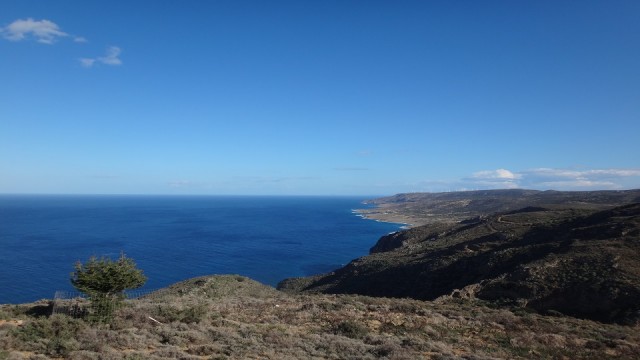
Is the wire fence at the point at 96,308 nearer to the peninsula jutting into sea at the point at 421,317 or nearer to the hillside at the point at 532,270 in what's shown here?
the peninsula jutting into sea at the point at 421,317

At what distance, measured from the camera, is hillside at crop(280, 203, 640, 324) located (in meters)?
28.6

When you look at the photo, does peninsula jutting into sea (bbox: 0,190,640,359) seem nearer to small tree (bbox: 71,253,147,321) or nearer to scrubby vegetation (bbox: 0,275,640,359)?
scrubby vegetation (bbox: 0,275,640,359)

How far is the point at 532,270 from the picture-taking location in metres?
33.7

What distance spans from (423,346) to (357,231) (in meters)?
145

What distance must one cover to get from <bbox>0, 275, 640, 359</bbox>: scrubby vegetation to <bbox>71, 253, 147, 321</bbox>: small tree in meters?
0.70

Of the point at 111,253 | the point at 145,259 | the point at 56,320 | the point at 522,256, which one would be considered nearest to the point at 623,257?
the point at 522,256

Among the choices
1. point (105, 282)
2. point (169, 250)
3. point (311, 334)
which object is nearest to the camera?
point (311, 334)

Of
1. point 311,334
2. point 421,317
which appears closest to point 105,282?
point 311,334

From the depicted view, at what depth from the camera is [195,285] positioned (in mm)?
40531

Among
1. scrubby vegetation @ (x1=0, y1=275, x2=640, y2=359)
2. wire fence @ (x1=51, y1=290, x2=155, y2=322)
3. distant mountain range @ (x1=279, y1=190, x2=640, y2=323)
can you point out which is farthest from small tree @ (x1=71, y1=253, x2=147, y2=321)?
distant mountain range @ (x1=279, y1=190, x2=640, y2=323)

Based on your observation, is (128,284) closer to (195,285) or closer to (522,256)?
(195,285)

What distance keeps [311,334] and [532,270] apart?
77.4ft

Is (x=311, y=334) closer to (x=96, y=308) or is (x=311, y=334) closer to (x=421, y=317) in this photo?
(x=421, y=317)

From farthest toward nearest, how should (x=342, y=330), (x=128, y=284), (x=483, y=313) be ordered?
(x=483, y=313) → (x=128, y=284) → (x=342, y=330)
